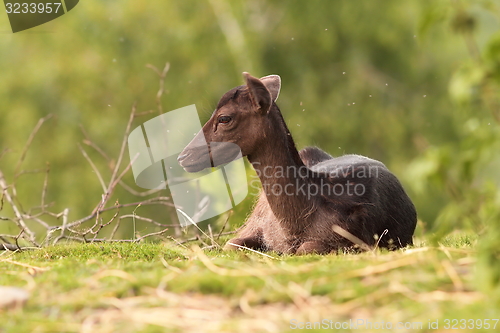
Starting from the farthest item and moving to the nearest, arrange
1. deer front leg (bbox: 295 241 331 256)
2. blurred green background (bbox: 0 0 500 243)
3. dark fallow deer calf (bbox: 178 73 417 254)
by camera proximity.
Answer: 1. blurred green background (bbox: 0 0 500 243)
2. dark fallow deer calf (bbox: 178 73 417 254)
3. deer front leg (bbox: 295 241 331 256)

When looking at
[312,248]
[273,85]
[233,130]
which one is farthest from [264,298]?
[273,85]

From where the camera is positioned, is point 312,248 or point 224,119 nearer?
point 312,248

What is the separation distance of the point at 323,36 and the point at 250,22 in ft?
7.73

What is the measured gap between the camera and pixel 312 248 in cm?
522

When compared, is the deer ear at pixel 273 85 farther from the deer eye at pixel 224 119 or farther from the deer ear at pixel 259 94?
the deer eye at pixel 224 119

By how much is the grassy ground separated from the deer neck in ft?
5.48

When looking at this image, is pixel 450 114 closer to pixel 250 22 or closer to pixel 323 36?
pixel 323 36

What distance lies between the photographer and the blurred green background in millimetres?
17641

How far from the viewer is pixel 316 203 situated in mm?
5430

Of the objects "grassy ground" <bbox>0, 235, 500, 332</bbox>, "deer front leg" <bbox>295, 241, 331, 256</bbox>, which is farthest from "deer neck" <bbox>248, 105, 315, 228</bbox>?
"grassy ground" <bbox>0, 235, 500, 332</bbox>

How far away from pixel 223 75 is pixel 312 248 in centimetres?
1313

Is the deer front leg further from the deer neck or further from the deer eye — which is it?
the deer eye

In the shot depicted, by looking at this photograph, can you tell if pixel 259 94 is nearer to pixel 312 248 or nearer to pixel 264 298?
pixel 312 248

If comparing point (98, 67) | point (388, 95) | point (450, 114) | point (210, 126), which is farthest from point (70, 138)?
point (210, 126)
